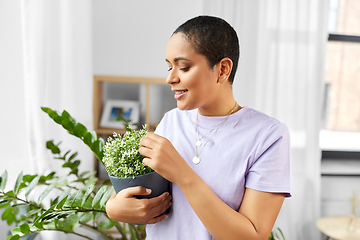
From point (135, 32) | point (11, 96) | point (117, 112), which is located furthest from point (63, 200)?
point (135, 32)

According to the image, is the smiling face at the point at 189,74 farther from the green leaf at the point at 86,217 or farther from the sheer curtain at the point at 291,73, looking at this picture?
the sheer curtain at the point at 291,73

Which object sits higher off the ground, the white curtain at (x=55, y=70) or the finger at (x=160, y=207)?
the white curtain at (x=55, y=70)

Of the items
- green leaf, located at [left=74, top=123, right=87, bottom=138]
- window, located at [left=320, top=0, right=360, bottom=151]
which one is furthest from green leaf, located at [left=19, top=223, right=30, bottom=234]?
window, located at [left=320, top=0, right=360, bottom=151]

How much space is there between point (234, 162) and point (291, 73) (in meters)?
1.74

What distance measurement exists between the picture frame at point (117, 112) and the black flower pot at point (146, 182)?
149 centimetres

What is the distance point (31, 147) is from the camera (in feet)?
5.48

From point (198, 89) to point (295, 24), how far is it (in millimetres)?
1836

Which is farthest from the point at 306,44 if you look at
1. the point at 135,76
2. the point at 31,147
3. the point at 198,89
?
the point at 31,147

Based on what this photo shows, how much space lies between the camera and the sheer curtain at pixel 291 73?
2.15 meters

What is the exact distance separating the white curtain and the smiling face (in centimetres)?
126

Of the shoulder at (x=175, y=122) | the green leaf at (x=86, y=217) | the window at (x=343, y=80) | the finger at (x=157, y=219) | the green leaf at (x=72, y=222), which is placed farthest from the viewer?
the window at (x=343, y=80)

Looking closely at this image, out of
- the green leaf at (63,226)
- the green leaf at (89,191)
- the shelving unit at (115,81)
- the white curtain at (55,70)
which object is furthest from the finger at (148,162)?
the shelving unit at (115,81)

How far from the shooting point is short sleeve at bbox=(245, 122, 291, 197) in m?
0.66

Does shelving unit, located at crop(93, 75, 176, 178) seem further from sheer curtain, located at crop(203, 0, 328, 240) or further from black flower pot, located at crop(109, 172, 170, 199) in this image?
black flower pot, located at crop(109, 172, 170, 199)
